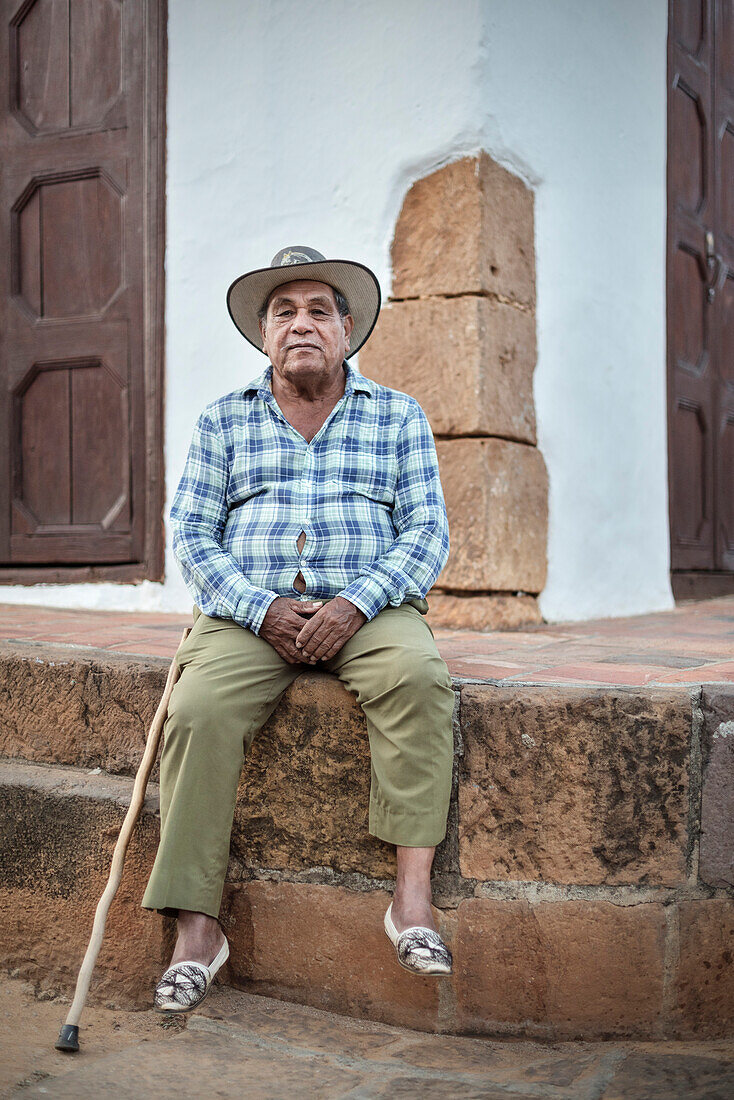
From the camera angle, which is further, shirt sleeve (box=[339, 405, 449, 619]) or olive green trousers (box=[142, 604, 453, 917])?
shirt sleeve (box=[339, 405, 449, 619])

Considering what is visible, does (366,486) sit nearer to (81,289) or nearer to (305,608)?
(305,608)

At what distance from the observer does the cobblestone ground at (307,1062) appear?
193 centimetres

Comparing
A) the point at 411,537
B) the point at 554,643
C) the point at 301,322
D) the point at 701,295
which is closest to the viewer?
→ the point at 411,537

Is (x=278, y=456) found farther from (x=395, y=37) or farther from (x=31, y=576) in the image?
(x=31, y=576)

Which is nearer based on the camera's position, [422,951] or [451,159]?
[422,951]

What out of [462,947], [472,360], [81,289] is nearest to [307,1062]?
[462,947]

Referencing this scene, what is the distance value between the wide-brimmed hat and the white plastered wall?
1132 mm

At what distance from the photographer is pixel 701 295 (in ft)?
17.1

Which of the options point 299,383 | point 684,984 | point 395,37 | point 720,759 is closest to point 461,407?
point 299,383

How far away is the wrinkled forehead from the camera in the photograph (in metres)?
2.63

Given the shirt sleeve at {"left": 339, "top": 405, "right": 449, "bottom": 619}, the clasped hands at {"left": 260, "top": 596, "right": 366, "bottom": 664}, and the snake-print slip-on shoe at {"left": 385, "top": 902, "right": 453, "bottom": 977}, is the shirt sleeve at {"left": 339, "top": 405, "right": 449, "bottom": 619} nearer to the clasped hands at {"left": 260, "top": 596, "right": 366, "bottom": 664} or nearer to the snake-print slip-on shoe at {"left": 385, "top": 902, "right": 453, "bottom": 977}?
the clasped hands at {"left": 260, "top": 596, "right": 366, "bottom": 664}

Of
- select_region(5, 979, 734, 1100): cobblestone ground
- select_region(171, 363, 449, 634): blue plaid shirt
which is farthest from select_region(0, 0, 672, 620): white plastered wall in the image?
select_region(5, 979, 734, 1100): cobblestone ground

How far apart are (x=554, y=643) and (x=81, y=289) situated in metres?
2.76

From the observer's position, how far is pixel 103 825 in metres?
2.55
